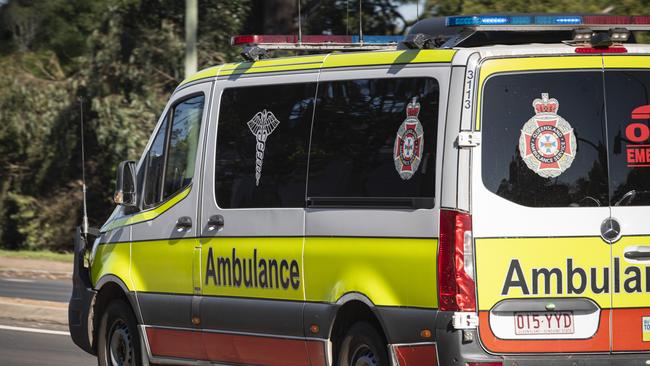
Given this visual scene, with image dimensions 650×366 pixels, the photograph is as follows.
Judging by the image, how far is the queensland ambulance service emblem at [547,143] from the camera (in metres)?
6.54

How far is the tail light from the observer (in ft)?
21.1

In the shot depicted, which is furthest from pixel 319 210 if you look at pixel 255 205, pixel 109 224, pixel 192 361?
pixel 109 224

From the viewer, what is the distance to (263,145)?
8.09 m

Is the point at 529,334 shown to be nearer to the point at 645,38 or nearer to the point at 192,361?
the point at 192,361

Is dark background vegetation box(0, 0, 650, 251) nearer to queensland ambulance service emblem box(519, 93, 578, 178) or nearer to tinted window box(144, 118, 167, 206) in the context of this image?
tinted window box(144, 118, 167, 206)

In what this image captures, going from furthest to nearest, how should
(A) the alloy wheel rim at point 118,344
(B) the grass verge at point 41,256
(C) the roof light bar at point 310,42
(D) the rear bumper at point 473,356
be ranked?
1. (B) the grass verge at point 41,256
2. (A) the alloy wheel rim at point 118,344
3. (C) the roof light bar at point 310,42
4. (D) the rear bumper at point 473,356

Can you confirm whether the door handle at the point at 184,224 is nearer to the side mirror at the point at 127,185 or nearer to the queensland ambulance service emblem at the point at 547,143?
the side mirror at the point at 127,185

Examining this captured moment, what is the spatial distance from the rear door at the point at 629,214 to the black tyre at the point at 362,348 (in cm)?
127

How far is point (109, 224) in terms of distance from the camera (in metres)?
9.57

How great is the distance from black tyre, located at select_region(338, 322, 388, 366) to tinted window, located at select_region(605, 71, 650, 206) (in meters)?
1.50

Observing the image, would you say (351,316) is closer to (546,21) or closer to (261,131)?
(261,131)

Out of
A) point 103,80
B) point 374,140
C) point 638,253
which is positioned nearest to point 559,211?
point 638,253

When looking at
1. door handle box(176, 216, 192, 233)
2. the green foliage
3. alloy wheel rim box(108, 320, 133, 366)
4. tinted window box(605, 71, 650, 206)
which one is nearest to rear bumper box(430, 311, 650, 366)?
tinted window box(605, 71, 650, 206)

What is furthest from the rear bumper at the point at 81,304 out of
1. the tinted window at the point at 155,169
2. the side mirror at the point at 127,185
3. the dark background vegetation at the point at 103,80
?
the dark background vegetation at the point at 103,80
